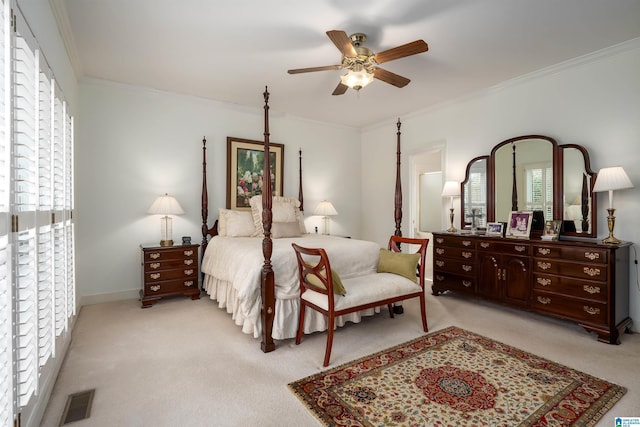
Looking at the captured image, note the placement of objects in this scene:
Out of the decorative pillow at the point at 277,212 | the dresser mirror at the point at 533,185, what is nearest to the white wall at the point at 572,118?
the dresser mirror at the point at 533,185

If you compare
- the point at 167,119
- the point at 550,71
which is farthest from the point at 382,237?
the point at 167,119

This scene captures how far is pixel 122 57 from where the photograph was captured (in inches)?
133

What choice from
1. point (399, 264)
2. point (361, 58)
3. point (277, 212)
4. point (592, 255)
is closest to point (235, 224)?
point (277, 212)

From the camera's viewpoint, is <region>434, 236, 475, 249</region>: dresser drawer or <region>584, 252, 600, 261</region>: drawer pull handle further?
<region>434, 236, 475, 249</region>: dresser drawer

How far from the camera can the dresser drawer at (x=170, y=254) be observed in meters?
3.85

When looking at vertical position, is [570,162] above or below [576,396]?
above

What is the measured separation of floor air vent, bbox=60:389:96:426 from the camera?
1.83m

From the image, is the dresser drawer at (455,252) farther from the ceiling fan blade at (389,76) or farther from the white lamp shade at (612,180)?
the ceiling fan blade at (389,76)

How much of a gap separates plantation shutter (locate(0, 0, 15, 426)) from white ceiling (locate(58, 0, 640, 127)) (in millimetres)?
1521

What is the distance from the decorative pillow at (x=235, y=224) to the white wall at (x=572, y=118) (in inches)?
116

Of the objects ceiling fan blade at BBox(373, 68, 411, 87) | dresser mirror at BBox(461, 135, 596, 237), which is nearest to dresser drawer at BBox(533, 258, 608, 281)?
dresser mirror at BBox(461, 135, 596, 237)

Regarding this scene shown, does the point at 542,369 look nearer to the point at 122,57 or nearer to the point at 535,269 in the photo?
the point at 535,269

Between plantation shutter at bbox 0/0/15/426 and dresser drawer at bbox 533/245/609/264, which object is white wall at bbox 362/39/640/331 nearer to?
dresser drawer at bbox 533/245/609/264

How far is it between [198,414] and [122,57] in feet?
11.3
